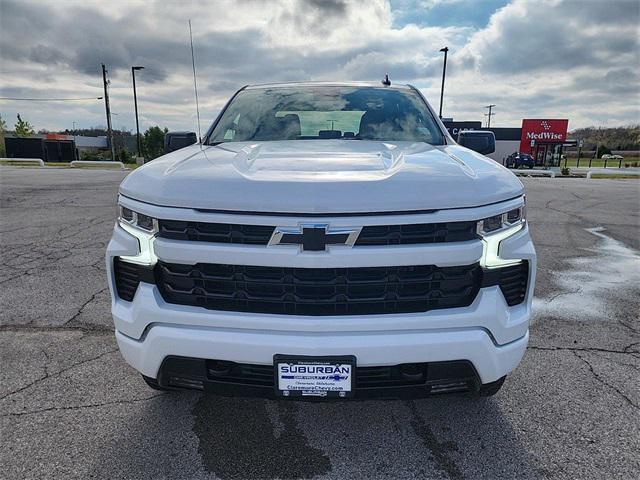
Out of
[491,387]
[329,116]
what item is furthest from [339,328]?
[329,116]

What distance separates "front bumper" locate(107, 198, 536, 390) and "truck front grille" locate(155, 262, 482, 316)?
4cm

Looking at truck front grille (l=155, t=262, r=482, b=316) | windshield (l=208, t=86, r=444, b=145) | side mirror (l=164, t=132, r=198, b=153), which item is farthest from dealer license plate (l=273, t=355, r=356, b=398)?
side mirror (l=164, t=132, r=198, b=153)

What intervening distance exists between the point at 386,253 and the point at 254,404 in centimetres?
136

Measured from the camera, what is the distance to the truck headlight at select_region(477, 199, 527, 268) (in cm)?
189

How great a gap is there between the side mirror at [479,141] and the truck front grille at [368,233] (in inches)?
69.2

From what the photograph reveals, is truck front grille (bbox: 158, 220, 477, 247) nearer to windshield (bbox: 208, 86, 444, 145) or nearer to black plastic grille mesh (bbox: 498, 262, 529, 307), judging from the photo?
black plastic grille mesh (bbox: 498, 262, 529, 307)

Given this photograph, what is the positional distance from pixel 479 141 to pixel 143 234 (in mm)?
2589

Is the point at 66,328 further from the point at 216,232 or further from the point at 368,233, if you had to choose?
the point at 368,233

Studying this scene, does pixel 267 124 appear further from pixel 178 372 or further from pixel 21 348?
pixel 21 348

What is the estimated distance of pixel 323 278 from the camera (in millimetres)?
1845

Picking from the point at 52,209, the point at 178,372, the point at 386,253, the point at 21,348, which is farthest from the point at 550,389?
the point at 52,209

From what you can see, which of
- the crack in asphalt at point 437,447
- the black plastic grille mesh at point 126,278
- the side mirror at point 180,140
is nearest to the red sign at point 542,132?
the side mirror at point 180,140

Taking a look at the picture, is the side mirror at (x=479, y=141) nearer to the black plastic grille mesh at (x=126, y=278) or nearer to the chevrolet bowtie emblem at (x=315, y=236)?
the chevrolet bowtie emblem at (x=315, y=236)

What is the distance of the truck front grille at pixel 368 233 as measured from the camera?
1.81m
